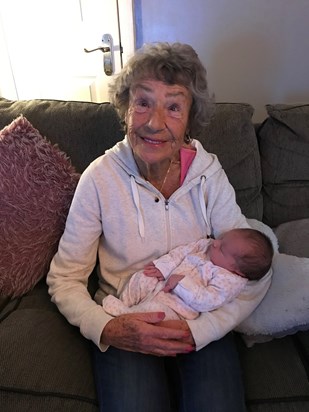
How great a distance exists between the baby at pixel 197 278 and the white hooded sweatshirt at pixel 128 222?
6 centimetres

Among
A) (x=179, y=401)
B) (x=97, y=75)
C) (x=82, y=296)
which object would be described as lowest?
(x=179, y=401)

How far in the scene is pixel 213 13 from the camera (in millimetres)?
1990

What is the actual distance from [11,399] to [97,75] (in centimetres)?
193

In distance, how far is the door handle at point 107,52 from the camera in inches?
84.4

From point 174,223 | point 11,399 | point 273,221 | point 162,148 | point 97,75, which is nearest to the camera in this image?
point 11,399

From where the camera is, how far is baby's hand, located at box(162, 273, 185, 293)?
1057 mm

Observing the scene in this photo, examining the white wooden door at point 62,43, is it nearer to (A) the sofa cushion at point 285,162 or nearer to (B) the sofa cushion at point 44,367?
(A) the sofa cushion at point 285,162

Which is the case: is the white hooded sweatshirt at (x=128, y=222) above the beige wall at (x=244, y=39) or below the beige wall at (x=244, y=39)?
below

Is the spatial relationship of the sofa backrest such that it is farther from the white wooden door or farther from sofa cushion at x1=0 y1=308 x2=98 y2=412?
the white wooden door

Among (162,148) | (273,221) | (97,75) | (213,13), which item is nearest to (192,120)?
(162,148)

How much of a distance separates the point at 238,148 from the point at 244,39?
922mm

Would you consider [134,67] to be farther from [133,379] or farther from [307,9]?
[307,9]

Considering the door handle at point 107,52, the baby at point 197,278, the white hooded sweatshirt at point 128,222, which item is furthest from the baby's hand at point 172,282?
the door handle at point 107,52

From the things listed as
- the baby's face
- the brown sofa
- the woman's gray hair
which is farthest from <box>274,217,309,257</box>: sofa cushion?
the woman's gray hair
